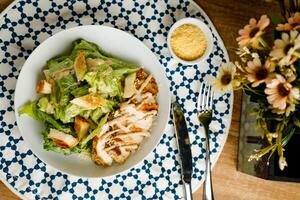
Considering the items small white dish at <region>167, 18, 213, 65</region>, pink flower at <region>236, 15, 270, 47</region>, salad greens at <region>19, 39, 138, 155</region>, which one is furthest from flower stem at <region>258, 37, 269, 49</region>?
salad greens at <region>19, 39, 138, 155</region>

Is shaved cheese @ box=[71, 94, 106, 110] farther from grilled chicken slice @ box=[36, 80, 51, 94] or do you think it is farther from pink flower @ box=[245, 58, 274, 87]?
pink flower @ box=[245, 58, 274, 87]

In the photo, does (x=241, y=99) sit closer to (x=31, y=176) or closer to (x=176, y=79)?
(x=176, y=79)

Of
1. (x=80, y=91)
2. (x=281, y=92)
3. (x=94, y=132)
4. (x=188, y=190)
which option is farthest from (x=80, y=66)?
(x=281, y=92)

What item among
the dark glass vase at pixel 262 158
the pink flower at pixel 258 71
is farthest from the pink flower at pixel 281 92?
the dark glass vase at pixel 262 158

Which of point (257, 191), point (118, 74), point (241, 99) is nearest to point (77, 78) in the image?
point (118, 74)

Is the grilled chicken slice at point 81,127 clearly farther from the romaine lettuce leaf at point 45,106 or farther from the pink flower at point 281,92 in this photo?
the pink flower at point 281,92

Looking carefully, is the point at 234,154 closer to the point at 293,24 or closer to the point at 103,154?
the point at 103,154
